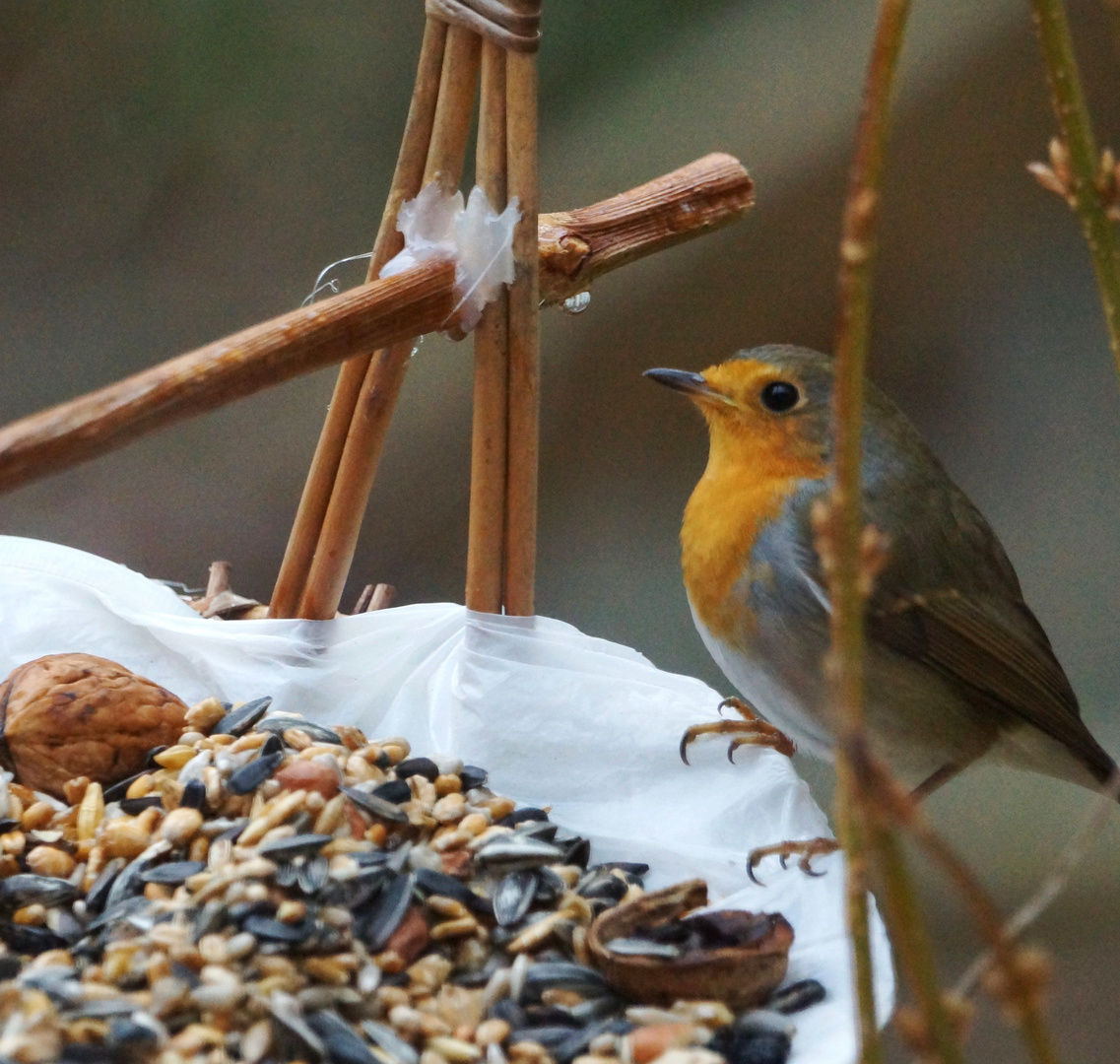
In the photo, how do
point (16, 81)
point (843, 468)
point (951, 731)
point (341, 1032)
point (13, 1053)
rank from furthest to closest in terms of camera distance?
point (16, 81)
point (951, 731)
point (341, 1032)
point (13, 1053)
point (843, 468)

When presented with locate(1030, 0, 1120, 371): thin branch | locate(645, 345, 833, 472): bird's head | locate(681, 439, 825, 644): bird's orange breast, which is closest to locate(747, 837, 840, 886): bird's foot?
locate(681, 439, 825, 644): bird's orange breast

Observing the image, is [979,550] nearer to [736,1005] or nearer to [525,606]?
[525,606]

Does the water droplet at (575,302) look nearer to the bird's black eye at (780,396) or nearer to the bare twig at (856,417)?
the bird's black eye at (780,396)

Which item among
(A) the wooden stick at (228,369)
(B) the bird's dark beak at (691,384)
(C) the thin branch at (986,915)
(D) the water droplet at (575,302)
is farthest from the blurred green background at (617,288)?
(C) the thin branch at (986,915)

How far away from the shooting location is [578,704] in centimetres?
143

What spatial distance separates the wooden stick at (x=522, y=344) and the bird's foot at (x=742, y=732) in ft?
0.72

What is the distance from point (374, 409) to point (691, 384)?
1.43 ft

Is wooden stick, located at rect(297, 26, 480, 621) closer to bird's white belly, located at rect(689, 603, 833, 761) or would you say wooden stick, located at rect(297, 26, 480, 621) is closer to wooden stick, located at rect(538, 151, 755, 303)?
wooden stick, located at rect(538, 151, 755, 303)

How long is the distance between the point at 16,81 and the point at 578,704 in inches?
96.7

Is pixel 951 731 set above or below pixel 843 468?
above

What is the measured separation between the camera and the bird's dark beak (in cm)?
163

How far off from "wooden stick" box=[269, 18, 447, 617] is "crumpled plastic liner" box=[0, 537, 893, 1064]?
0.07 m

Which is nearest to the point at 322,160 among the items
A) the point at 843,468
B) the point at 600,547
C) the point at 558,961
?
the point at 600,547

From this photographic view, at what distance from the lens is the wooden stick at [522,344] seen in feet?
4.17
